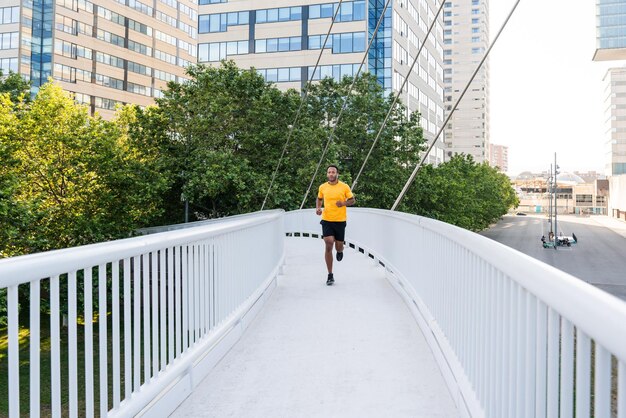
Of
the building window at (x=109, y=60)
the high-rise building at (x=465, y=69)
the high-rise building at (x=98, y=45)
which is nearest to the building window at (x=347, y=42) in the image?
the high-rise building at (x=98, y=45)

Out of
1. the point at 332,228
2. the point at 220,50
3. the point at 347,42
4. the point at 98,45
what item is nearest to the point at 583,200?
the point at 347,42

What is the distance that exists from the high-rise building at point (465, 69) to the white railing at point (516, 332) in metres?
151

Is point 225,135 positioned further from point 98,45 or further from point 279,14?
point 98,45

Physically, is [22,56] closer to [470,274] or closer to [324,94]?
[324,94]

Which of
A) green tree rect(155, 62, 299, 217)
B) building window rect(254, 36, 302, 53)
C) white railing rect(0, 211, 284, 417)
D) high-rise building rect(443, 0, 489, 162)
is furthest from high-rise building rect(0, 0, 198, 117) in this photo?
high-rise building rect(443, 0, 489, 162)

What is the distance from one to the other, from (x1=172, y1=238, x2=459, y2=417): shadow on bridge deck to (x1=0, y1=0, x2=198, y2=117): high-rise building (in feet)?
190

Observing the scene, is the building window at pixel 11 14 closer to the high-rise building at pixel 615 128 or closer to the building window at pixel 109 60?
the building window at pixel 109 60

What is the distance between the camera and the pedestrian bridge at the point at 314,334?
1.90m

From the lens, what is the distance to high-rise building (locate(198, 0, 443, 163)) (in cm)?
5278

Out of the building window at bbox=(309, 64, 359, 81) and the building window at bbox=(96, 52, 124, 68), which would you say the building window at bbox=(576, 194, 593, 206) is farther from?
the building window at bbox=(96, 52, 124, 68)

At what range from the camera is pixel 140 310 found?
3.37 m

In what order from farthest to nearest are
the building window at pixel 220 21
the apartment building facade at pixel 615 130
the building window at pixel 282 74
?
the apartment building facade at pixel 615 130 < the building window at pixel 220 21 < the building window at pixel 282 74

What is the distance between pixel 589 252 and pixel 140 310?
82551mm

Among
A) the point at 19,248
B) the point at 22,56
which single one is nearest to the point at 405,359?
the point at 19,248
